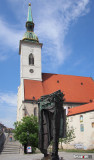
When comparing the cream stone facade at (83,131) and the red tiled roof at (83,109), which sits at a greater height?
the red tiled roof at (83,109)

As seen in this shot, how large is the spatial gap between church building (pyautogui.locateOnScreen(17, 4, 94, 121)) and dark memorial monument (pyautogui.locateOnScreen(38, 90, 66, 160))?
26.2 meters

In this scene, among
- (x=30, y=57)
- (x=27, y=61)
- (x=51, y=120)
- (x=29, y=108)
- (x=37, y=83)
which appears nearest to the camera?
(x=51, y=120)

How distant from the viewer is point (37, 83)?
42594 millimetres

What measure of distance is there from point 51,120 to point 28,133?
13667 mm

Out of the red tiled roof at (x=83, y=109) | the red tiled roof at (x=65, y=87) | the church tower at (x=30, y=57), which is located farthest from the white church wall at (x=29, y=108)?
the red tiled roof at (x=83, y=109)

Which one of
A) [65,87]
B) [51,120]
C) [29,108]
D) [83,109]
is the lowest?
[51,120]

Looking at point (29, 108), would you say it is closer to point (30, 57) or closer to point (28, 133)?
point (30, 57)

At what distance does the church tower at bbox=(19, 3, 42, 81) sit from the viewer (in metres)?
43.7

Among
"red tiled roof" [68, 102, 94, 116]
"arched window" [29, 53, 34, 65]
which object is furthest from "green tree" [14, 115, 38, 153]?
"arched window" [29, 53, 34, 65]

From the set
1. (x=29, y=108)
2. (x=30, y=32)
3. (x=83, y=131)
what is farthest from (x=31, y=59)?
(x=83, y=131)

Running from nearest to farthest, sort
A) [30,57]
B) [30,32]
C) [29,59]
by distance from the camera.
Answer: [29,59], [30,57], [30,32]

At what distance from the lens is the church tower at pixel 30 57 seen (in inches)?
1722

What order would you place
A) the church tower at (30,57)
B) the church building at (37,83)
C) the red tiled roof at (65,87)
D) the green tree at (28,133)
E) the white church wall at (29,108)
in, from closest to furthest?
1. the green tree at (28,133)
2. the white church wall at (29,108)
3. the church building at (37,83)
4. the red tiled roof at (65,87)
5. the church tower at (30,57)

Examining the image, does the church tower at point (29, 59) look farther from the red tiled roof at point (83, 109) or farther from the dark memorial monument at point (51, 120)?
the dark memorial monument at point (51, 120)
